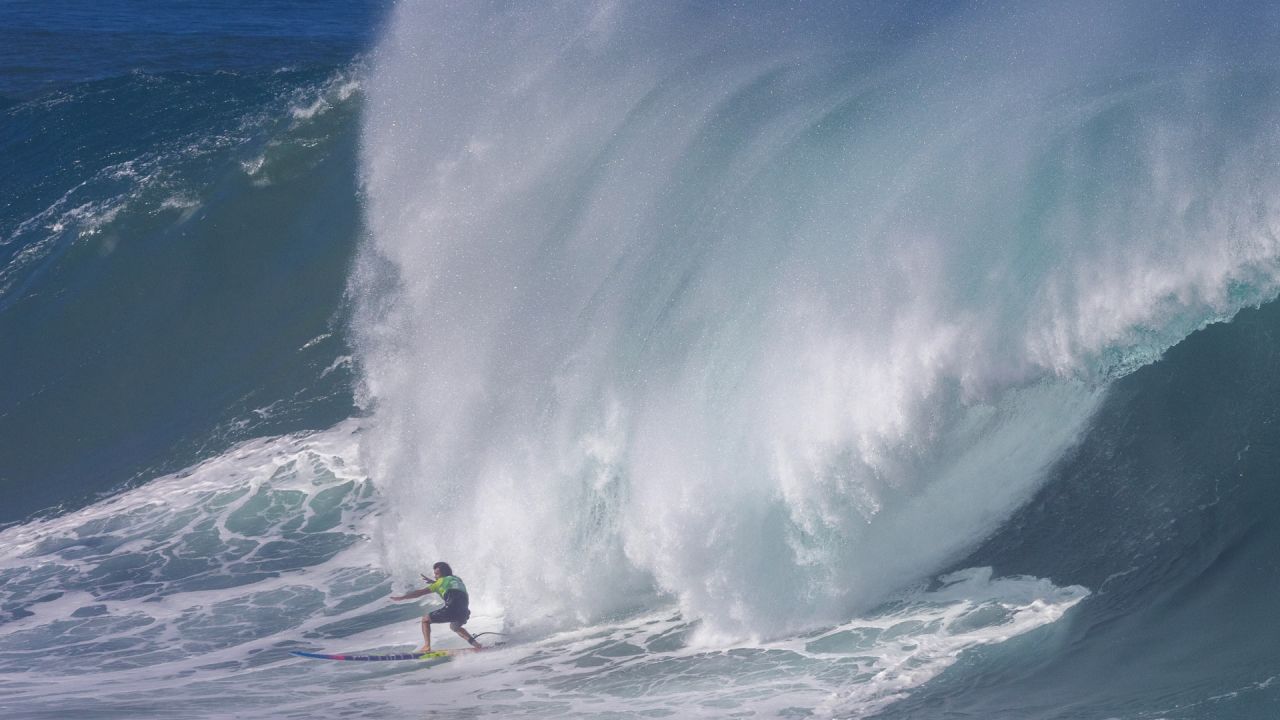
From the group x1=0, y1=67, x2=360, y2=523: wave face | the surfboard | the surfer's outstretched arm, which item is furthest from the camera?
x1=0, y1=67, x2=360, y2=523: wave face

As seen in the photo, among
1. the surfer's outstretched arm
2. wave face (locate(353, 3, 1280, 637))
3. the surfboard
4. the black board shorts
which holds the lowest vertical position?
the surfboard

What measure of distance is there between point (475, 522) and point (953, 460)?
4846 mm

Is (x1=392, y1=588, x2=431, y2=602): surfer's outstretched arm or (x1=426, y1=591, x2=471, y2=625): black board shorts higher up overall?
(x1=392, y1=588, x2=431, y2=602): surfer's outstretched arm

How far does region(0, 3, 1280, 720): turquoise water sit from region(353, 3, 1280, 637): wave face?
0.05 metres

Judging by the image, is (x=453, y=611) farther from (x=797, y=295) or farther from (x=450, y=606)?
(x=797, y=295)

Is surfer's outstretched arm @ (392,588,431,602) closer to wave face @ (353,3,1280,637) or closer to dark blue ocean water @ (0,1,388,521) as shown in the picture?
wave face @ (353,3,1280,637)

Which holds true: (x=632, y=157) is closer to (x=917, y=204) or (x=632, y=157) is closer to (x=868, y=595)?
(x=917, y=204)

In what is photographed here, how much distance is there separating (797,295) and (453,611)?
15.1 ft

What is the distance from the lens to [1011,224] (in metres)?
11.8

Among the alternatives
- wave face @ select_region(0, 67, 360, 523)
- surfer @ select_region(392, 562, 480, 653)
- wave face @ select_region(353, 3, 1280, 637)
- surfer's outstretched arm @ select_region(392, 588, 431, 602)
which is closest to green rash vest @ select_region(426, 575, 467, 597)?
surfer @ select_region(392, 562, 480, 653)

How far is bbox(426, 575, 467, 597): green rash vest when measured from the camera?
1091 centimetres

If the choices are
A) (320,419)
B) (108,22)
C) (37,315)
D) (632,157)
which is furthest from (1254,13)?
(108,22)

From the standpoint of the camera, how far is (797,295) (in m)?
11.7

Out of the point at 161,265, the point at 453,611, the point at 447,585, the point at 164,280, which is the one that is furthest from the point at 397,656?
the point at 161,265
